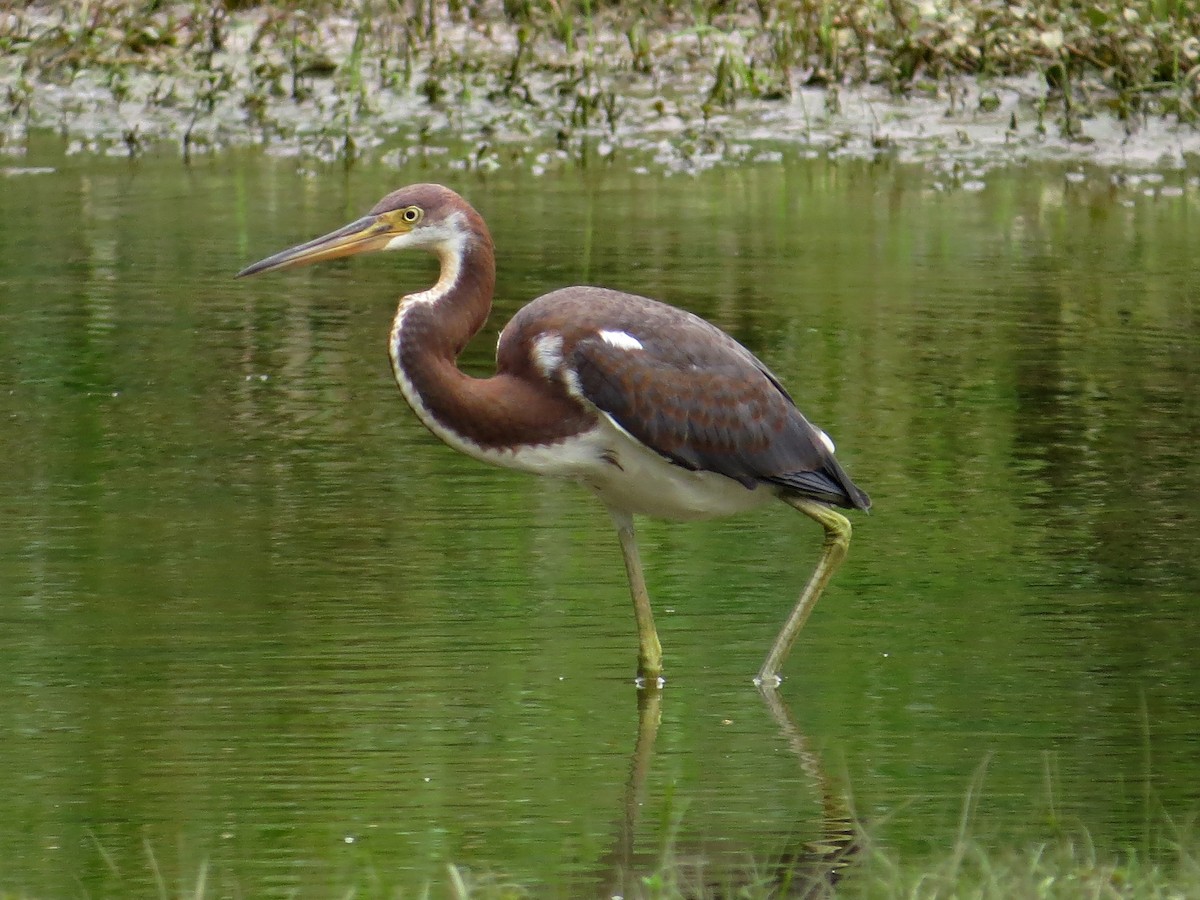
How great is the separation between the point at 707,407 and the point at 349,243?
1.04m

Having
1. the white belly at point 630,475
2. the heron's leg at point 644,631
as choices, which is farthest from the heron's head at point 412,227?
the heron's leg at point 644,631

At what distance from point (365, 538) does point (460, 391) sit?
1644 mm

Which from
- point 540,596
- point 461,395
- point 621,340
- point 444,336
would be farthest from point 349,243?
point 540,596

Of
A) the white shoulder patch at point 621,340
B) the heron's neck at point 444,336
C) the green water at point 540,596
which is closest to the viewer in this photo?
the green water at point 540,596

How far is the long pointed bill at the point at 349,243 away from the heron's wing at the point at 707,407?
628 mm

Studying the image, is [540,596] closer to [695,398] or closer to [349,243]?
[695,398]

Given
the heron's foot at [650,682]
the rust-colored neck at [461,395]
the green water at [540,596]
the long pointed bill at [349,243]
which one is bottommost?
the heron's foot at [650,682]

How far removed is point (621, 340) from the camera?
6.12m

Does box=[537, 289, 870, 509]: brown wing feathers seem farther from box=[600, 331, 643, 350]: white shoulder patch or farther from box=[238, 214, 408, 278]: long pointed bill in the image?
box=[238, 214, 408, 278]: long pointed bill

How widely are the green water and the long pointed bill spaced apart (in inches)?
40.2

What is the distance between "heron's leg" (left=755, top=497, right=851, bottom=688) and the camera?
6.23 meters

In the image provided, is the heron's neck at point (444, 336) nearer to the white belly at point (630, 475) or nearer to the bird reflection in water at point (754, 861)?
the white belly at point (630, 475)

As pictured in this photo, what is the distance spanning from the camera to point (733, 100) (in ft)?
56.7

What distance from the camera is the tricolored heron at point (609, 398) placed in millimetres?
6016
